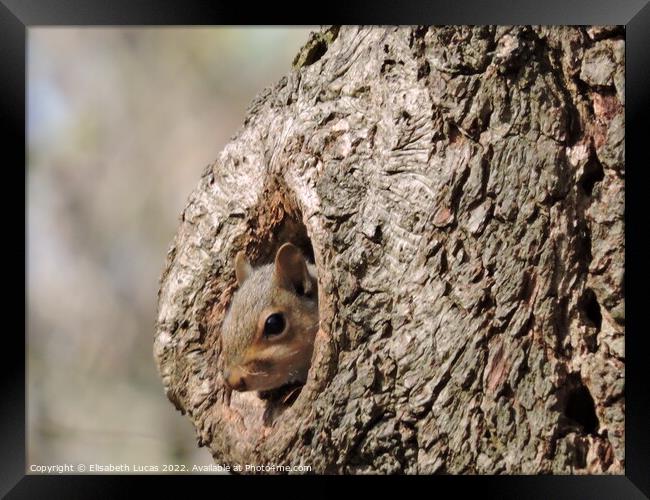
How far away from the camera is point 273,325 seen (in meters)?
2.55

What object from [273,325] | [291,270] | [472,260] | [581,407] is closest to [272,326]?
[273,325]

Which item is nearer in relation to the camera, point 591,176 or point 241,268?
→ point 591,176

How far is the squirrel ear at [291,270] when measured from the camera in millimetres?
2557

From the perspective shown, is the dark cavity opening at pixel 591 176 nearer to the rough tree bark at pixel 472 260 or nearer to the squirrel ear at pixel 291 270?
the rough tree bark at pixel 472 260

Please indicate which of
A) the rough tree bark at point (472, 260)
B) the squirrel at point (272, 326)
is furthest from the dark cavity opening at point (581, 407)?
the squirrel at point (272, 326)

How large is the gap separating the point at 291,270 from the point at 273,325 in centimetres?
21

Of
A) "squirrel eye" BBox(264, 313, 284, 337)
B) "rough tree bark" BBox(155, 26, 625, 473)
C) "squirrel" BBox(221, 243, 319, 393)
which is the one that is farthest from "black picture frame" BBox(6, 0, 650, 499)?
"squirrel eye" BBox(264, 313, 284, 337)

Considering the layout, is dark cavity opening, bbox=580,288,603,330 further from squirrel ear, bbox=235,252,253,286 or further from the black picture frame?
squirrel ear, bbox=235,252,253,286

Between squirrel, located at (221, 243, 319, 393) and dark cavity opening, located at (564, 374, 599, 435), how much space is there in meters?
0.98

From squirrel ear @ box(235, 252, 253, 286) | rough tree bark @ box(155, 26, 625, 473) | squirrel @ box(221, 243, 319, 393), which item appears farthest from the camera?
squirrel ear @ box(235, 252, 253, 286)

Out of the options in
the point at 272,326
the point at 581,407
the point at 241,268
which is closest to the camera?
the point at 581,407

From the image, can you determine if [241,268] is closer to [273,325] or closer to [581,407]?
[273,325]

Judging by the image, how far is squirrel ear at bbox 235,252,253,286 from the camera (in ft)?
8.89
